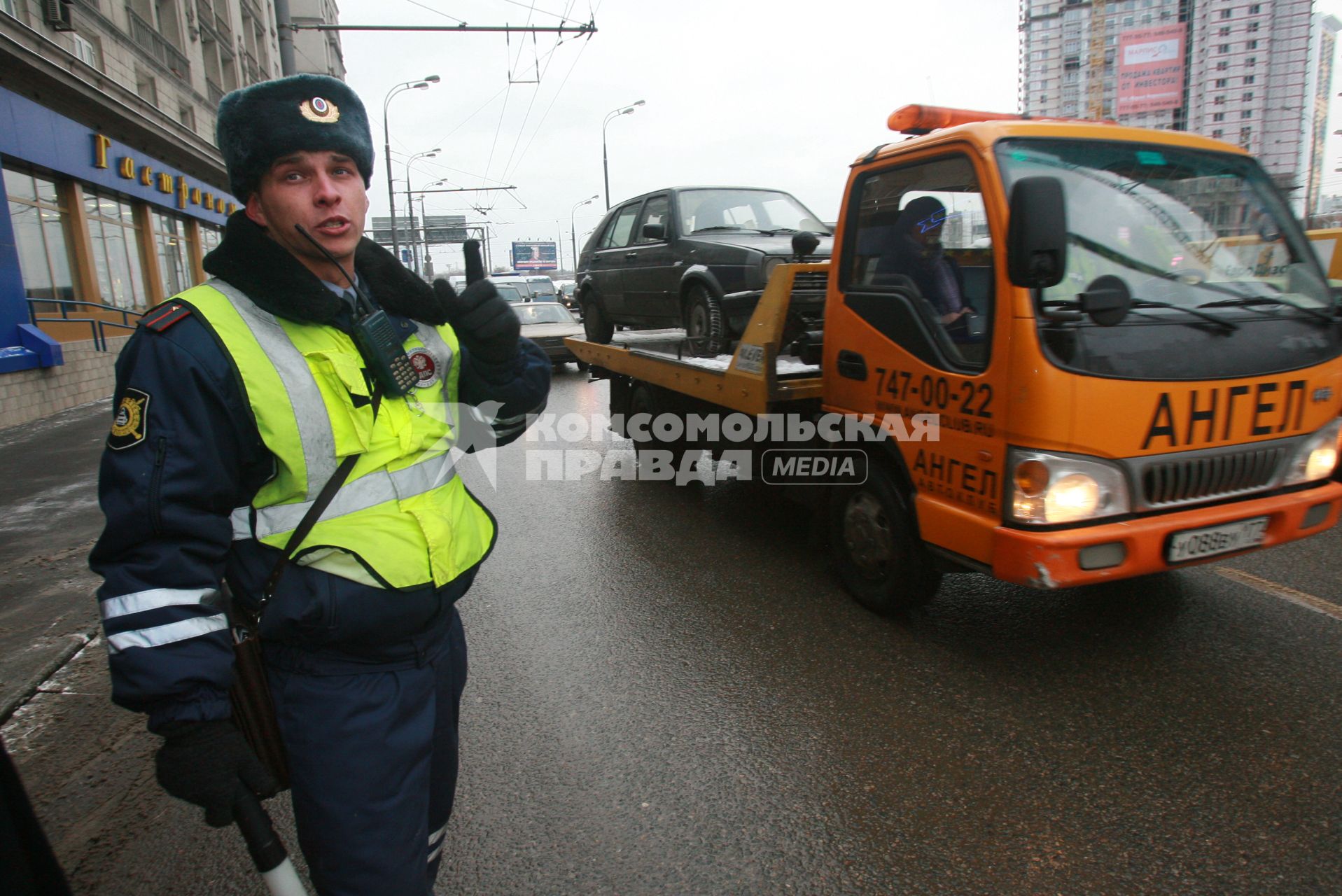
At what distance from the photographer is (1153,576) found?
4492 millimetres

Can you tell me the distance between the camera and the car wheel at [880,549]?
391 cm

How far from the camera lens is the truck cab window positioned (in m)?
3.45

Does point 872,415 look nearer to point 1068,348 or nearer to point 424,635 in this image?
point 1068,348

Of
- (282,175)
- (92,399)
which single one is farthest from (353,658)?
(92,399)

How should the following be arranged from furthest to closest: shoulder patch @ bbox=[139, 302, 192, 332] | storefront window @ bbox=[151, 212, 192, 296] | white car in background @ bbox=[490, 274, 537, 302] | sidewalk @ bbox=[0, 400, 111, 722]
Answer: storefront window @ bbox=[151, 212, 192, 296] < white car in background @ bbox=[490, 274, 537, 302] < sidewalk @ bbox=[0, 400, 111, 722] < shoulder patch @ bbox=[139, 302, 192, 332]

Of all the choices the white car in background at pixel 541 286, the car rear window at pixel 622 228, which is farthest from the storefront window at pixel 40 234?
the car rear window at pixel 622 228

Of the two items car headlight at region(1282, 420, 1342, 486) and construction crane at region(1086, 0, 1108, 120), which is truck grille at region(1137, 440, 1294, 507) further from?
construction crane at region(1086, 0, 1108, 120)

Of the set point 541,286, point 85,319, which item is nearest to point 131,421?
point 85,319

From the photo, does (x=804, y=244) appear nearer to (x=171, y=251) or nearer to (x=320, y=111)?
(x=320, y=111)

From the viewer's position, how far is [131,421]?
1.41m

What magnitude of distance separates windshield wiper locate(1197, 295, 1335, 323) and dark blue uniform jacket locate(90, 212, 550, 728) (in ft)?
10.4

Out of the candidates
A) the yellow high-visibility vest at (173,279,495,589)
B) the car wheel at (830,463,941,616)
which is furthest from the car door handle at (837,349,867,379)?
the yellow high-visibility vest at (173,279,495,589)

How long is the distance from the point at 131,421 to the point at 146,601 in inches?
12.0

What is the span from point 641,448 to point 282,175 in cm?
608
